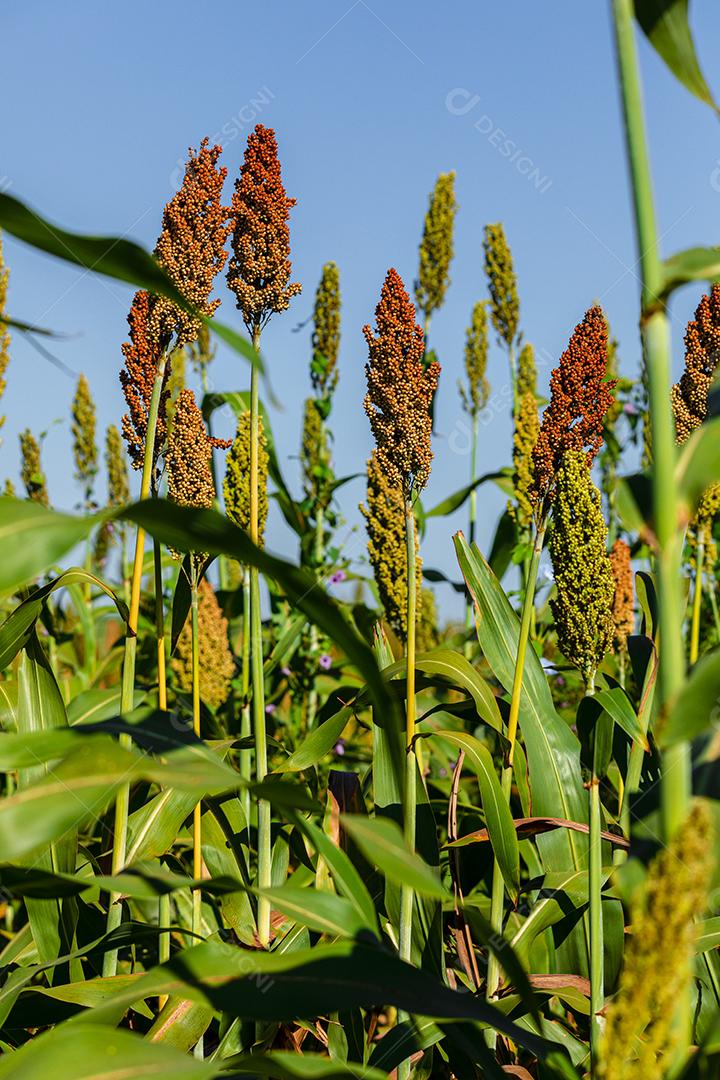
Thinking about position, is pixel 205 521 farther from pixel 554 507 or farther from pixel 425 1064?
pixel 425 1064

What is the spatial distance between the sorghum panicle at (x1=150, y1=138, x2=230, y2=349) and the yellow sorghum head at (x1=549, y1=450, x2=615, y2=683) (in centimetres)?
73

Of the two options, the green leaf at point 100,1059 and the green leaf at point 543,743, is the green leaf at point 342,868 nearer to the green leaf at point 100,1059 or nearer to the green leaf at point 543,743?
the green leaf at point 100,1059

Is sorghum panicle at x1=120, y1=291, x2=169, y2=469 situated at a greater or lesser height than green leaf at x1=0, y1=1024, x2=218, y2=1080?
greater

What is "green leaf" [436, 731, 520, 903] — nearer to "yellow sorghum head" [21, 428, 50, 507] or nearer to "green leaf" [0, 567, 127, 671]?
"green leaf" [0, 567, 127, 671]

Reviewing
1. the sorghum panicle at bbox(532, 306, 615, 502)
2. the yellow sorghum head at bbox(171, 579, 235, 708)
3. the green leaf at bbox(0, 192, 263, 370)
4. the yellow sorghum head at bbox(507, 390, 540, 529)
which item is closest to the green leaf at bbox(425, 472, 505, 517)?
the yellow sorghum head at bbox(507, 390, 540, 529)

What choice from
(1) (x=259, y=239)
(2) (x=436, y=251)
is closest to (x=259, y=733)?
(1) (x=259, y=239)

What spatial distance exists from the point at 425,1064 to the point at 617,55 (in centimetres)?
145

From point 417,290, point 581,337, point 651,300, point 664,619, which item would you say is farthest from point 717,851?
point 417,290

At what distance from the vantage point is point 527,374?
16.0 ft

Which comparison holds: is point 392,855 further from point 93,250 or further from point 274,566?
point 93,250

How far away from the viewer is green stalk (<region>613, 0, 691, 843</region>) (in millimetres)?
749

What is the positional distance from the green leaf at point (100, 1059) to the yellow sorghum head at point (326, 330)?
3.85 metres

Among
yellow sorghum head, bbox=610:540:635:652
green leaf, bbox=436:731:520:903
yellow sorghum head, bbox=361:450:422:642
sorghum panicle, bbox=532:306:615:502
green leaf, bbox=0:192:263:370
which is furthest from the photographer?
yellow sorghum head, bbox=610:540:635:652

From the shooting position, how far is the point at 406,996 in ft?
2.92
